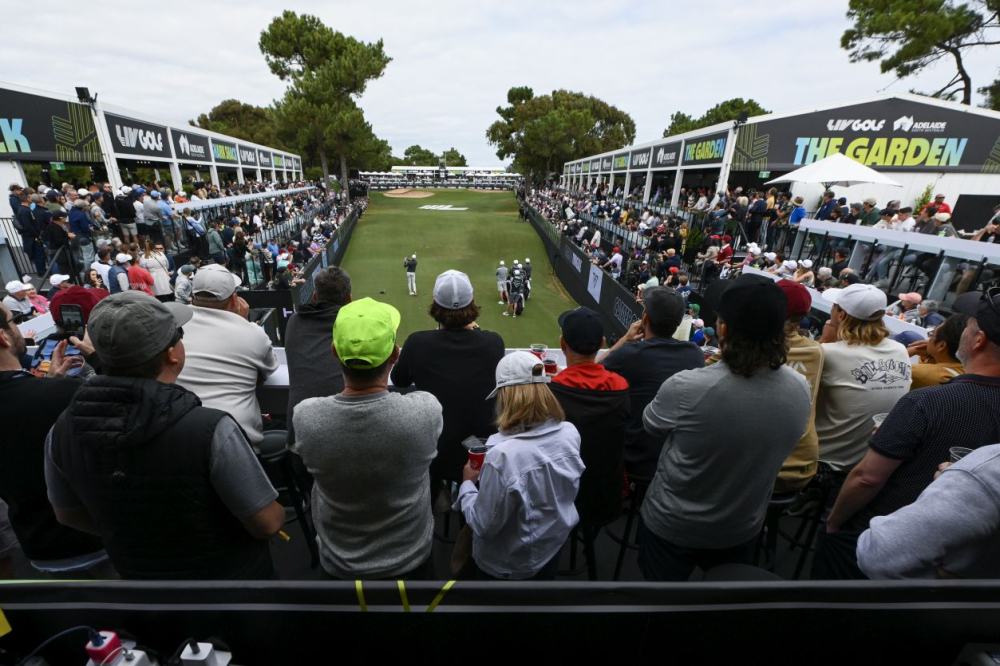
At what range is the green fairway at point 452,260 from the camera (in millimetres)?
14148

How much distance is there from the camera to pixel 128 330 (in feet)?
4.50

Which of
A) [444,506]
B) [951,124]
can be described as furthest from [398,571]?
[951,124]

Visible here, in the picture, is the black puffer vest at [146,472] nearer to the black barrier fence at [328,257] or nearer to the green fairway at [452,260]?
the black barrier fence at [328,257]

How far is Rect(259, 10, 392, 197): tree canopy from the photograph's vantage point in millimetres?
35188

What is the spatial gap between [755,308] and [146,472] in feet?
6.91

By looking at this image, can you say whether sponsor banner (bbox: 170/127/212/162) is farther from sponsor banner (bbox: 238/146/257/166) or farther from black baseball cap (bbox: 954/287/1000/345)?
black baseball cap (bbox: 954/287/1000/345)

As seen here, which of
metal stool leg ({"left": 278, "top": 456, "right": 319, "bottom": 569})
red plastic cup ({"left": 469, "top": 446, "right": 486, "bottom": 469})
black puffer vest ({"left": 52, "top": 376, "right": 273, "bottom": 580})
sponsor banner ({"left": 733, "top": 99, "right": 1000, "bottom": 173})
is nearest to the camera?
black puffer vest ({"left": 52, "top": 376, "right": 273, "bottom": 580})

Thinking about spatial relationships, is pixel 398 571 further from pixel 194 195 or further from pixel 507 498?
pixel 194 195

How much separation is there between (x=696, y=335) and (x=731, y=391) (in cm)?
542

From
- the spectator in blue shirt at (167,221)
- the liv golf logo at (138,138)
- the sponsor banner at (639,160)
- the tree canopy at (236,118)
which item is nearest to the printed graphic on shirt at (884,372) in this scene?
the spectator in blue shirt at (167,221)

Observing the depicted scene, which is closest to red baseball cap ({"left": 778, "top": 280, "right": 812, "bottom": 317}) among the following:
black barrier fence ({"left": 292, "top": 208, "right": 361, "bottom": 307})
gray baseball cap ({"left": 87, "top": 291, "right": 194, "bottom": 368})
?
gray baseball cap ({"left": 87, "top": 291, "right": 194, "bottom": 368})

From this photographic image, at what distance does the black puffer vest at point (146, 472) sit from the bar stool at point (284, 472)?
58cm

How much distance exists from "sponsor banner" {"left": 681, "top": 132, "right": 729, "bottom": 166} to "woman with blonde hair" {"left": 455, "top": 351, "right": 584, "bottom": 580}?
2000cm

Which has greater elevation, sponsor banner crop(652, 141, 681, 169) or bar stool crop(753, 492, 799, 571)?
sponsor banner crop(652, 141, 681, 169)
